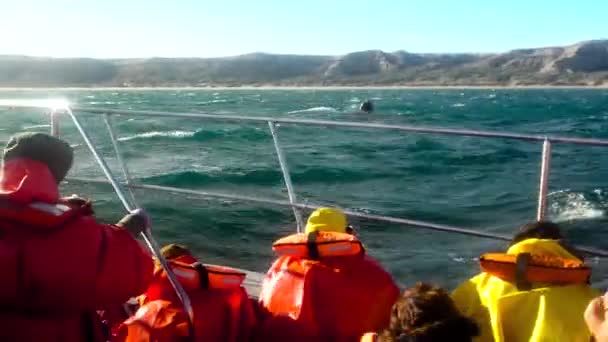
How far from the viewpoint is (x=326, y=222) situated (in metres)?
3.04

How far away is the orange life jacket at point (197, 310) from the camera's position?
8.21 feet

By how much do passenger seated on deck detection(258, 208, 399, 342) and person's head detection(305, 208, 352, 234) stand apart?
0.12 meters

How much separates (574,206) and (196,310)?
11.0 m

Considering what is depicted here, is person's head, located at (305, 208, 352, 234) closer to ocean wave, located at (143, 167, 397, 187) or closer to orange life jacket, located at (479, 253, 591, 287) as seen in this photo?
orange life jacket, located at (479, 253, 591, 287)

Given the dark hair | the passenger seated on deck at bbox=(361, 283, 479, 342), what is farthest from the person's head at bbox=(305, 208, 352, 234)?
the passenger seated on deck at bbox=(361, 283, 479, 342)

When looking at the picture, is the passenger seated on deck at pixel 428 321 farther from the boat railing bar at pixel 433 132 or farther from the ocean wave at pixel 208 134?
the ocean wave at pixel 208 134

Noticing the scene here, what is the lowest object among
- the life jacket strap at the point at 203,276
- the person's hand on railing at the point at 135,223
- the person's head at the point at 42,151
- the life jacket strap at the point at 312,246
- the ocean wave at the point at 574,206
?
the ocean wave at the point at 574,206

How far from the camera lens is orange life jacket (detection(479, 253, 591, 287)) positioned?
2.29 m

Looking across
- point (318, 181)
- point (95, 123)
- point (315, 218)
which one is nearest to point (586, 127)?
point (95, 123)

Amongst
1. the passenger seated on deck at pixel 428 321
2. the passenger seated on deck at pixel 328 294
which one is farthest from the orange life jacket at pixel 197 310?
the passenger seated on deck at pixel 428 321

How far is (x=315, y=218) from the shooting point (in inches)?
120

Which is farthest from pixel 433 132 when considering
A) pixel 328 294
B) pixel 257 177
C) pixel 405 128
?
pixel 257 177

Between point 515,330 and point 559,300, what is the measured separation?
15 cm

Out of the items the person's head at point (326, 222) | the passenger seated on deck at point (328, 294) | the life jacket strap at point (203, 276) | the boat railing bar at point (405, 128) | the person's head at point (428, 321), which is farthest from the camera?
the boat railing bar at point (405, 128)
